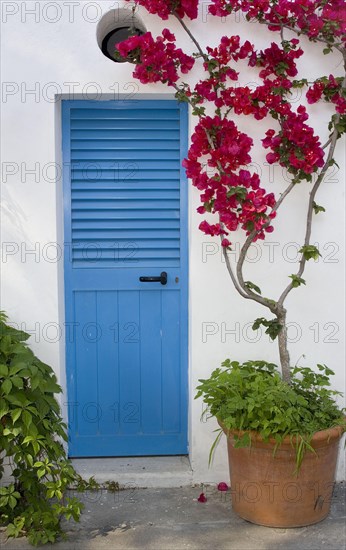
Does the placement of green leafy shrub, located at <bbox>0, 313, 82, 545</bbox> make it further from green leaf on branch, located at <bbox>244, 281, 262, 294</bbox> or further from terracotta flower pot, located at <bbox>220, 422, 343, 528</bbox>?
green leaf on branch, located at <bbox>244, 281, 262, 294</bbox>

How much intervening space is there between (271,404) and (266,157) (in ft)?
4.39

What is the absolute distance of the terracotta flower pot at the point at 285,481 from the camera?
368 centimetres

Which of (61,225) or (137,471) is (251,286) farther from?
(137,471)

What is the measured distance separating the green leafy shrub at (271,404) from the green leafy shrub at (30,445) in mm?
789

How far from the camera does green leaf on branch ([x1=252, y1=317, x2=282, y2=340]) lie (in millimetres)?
3918

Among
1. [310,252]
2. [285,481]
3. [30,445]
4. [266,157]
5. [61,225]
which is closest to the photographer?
[30,445]

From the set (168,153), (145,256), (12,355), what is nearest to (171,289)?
(145,256)

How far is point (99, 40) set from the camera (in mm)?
4199

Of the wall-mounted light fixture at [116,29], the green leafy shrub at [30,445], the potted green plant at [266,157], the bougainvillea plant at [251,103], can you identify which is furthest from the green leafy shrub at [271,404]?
the wall-mounted light fixture at [116,29]

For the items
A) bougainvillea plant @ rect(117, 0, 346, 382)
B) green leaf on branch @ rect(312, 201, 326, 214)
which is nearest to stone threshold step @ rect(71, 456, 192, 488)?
bougainvillea plant @ rect(117, 0, 346, 382)

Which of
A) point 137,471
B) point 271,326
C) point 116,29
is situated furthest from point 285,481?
point 116,29

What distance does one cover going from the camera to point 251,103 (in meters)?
3.98

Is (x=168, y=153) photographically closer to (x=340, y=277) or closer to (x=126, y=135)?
(x=126, y=135)

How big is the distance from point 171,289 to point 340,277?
38.5 inches
